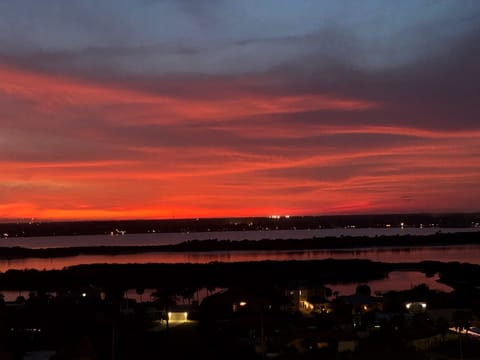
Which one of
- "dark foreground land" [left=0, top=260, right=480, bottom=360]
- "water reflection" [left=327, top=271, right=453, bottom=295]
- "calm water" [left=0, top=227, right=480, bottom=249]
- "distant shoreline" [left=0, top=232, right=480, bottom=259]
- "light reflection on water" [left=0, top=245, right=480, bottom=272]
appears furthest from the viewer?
"calm water" [left=0, top=227, right=480, bottom=249]

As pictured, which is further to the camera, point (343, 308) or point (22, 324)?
point (343, 308)

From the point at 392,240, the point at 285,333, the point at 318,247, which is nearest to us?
the point at 285,333

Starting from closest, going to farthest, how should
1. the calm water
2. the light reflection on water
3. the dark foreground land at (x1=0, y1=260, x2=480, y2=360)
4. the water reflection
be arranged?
1. the dark foreground land at (x1=0, y1=260, x2=480, y2=360)
2. the water reflection
3. the light reflection on water
4. the calm water

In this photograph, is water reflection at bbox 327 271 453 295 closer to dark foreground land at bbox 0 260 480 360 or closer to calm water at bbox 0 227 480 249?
Answer: dark foreground land at bbox 0 260 480 360

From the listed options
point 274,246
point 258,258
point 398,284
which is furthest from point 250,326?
point 274,246

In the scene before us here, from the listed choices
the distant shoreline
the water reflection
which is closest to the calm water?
the distant shoreline

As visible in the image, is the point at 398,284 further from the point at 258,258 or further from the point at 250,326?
the point at 258,258

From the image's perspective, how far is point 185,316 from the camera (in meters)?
23.1

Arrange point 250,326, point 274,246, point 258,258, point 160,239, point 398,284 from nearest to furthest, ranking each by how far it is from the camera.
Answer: point 250,326
point 398,284
point 258,258
point 274,246
point 160,239

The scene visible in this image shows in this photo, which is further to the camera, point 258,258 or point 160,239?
point 160,239

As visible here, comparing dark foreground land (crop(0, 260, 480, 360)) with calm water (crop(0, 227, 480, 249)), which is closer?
dark foreground land (crop(0, 260, 480, 360))

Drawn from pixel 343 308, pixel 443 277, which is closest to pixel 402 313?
pixel 343 308

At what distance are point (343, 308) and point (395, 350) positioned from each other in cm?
743

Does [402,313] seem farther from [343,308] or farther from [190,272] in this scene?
[190,272]
